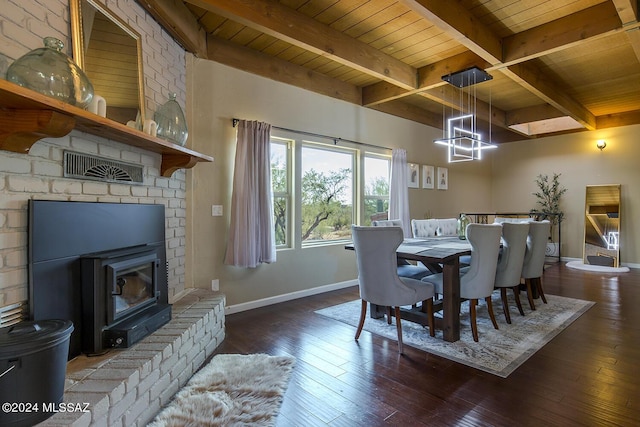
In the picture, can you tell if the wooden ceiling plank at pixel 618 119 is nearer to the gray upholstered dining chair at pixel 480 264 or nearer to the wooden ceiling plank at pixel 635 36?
the wooden ceiling plank at pixel 635 36

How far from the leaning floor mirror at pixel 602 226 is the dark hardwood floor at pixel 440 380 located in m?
3.51

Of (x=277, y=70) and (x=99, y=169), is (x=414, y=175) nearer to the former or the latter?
(x=277, y=70)

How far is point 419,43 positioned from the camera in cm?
359

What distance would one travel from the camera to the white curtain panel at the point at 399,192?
5293 mm

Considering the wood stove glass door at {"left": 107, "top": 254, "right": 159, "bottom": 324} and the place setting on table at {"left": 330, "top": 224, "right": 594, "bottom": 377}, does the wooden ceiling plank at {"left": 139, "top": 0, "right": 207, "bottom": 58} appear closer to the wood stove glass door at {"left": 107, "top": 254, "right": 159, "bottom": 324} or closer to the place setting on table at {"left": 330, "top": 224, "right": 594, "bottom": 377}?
the wood stove glass door at {"left": 107, "top": 254, "right": 159, "bottom": 324}

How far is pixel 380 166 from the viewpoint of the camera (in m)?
5.45

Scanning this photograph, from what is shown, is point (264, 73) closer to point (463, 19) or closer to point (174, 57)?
point (174, 57)

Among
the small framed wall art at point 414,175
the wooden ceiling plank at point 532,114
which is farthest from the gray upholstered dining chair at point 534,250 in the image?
the wooden ceiling plank at point 532,114

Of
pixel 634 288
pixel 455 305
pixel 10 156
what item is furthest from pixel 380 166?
pixel 10 156

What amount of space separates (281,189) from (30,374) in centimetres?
309

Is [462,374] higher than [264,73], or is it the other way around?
[264,73]

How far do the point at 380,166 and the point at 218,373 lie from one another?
160 inches

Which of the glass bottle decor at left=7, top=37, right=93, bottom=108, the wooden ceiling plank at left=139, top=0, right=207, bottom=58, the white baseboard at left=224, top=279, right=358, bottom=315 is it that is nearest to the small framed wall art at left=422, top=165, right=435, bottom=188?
the white baseboard at left=224, top=279, right=358, bottom=315

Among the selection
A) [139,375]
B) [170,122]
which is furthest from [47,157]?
[139,375]
